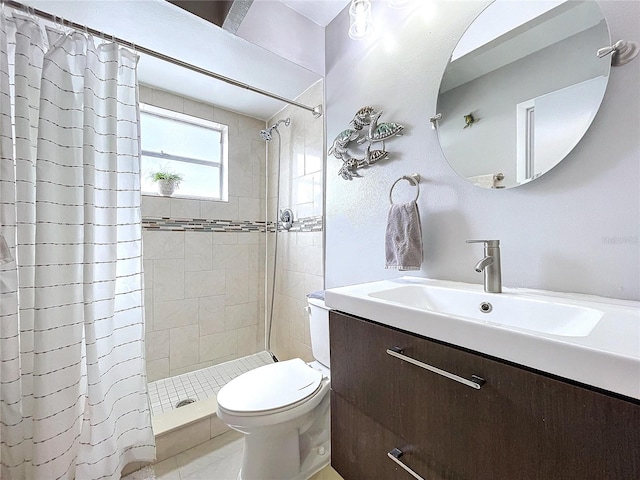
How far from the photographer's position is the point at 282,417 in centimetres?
102

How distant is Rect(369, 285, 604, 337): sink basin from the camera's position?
66cm

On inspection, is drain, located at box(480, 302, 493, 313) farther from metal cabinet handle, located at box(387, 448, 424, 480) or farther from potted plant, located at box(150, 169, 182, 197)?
potted plant, located at box(150, 169, 182, 197)

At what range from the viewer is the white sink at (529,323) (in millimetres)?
425

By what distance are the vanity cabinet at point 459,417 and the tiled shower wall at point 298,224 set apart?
98cm

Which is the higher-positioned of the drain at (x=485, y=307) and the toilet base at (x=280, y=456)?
the drain at (x=485, y=307)

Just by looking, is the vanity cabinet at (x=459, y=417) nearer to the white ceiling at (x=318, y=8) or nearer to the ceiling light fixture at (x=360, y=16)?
the ceiling light fixture at (x=360, y=16)

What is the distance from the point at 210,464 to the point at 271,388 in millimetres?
576

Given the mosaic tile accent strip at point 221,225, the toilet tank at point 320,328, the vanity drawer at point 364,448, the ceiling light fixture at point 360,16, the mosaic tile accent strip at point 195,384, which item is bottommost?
the mosaic tile accent strip at point 195,384

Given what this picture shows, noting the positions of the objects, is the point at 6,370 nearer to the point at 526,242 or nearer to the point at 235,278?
the point at 235,278

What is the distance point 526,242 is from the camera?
35.8 inches

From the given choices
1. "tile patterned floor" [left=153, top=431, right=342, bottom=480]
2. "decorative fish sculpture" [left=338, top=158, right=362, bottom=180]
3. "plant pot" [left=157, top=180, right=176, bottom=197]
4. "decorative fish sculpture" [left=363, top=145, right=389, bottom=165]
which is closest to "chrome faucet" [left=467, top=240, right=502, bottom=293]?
"decorative fish sculpture" [left=363, top=145, right=389, bottom=165]

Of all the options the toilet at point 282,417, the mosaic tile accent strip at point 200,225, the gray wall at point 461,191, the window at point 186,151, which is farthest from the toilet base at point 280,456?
the window at point 186,151

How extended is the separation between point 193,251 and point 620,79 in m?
2.30

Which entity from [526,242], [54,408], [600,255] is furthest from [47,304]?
[600,255]
